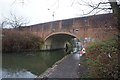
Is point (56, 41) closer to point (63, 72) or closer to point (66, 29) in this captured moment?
point (66, 29)

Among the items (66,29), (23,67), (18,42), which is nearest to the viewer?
(23,67)

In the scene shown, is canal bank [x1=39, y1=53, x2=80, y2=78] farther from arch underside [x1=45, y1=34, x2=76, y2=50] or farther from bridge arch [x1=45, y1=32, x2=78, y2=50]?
arch underside [x1=45, y1=34, x2=76, y2=50]

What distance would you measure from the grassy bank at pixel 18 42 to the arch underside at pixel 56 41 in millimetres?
3178

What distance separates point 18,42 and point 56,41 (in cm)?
1297

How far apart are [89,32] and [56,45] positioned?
1522 cm

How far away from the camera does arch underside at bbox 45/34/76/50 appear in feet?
117

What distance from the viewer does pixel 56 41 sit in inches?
1597

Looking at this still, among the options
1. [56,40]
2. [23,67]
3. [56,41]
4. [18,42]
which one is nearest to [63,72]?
[23,67]

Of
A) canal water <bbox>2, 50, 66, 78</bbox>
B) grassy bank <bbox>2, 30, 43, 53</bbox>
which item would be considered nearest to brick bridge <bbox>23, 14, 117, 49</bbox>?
grassy bank <bbox>2, 30, 43, 53</bbox>

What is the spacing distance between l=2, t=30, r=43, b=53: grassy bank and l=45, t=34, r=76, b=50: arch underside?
3.18 metres

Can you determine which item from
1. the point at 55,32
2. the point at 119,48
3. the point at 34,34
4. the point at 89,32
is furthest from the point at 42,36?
the point at 119,48

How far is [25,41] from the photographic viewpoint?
98.7ft

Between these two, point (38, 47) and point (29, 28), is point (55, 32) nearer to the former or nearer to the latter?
point (38, 47)

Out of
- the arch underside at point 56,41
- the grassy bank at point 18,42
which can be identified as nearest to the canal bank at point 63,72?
the grassy bank at point 18,42
